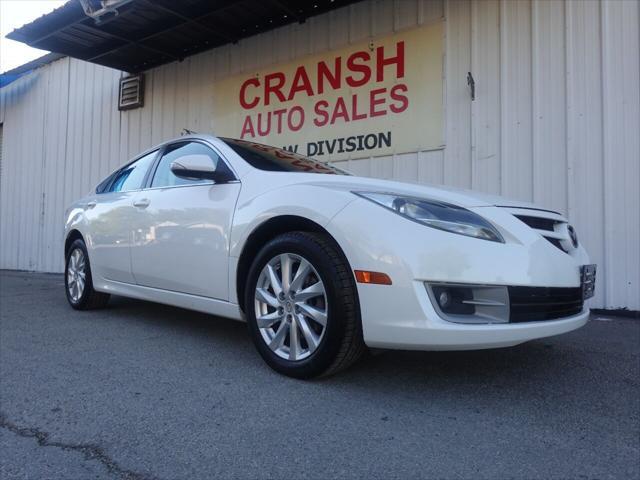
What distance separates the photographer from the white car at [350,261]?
7.11 ft

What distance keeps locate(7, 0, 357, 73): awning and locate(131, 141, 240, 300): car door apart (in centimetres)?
351

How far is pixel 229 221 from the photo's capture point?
295cm

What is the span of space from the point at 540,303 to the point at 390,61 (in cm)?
438

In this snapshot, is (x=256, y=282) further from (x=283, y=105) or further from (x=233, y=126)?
(x=233, y=126)

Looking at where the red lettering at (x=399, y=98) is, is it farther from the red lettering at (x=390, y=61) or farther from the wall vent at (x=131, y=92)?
the wall vent at (x=131, y=92)

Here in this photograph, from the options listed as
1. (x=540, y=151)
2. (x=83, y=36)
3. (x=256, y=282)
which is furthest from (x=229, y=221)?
(x=83, y=36)

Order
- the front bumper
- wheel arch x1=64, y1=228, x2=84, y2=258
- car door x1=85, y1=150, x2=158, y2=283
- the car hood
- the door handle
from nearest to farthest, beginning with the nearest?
the front bumper → the car hood → the door handle → car door x1=85, y1=150, x2=158, y2=283 → wheel arch x1=64, y1=228, x2=84, y2=258

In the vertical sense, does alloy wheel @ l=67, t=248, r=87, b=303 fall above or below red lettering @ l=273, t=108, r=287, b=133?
below

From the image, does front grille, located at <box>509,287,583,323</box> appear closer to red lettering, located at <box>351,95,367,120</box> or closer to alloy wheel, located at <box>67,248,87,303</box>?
alloy wheel, located at <box>67,248,87,303</box>

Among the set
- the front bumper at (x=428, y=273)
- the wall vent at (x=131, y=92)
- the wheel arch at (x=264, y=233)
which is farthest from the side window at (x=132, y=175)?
the wall vent at (x=131, y=92)

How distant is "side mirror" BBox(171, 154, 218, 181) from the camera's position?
3047 mm

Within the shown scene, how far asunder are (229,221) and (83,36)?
623 cm

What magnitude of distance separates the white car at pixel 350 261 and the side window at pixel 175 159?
0.09 feet

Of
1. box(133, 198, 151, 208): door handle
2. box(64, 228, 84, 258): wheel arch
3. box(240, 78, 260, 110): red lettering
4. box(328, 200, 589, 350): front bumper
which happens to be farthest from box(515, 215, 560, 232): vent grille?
box(240, 78, 260, 110): red lettering
